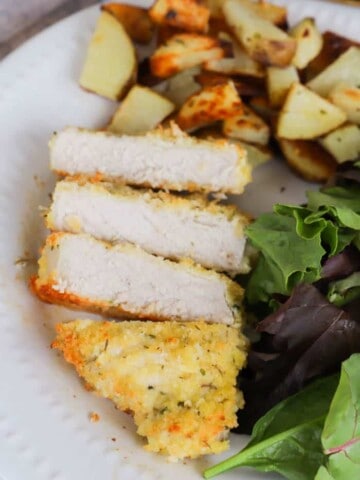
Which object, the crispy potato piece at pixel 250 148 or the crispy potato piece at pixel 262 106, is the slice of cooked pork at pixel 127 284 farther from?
the crispy potato piece at pixel 262 106

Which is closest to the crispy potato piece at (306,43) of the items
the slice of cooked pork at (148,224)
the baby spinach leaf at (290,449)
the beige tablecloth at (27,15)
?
the slice of cooked pork at (148,224)

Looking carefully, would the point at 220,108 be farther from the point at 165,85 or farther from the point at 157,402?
the point at 157,402

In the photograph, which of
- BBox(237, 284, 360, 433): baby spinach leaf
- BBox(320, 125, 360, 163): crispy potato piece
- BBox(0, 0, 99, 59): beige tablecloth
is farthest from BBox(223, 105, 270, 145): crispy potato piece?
BBox(0, 0, 99, 59): beige tablecloth

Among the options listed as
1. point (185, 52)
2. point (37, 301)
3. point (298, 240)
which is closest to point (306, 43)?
point (185, 52)

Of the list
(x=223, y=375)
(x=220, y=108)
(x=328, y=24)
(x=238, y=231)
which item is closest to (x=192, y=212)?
(x=238, y=231)

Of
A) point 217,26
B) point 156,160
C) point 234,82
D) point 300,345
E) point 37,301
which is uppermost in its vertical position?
point 217,26

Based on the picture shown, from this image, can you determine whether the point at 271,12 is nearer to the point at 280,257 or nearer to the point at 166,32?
the point at 166,32

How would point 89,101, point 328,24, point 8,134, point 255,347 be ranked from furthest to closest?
point 328,24, point 89,101, point 8,134, point 255,347
